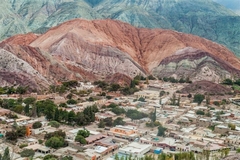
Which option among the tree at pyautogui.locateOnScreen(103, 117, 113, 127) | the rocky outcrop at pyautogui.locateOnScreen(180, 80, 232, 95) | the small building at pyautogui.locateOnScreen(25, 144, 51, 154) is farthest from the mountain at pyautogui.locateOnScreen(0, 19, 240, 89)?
the small building at pyautogui.locateOnScreen(25, 144, 51, 154)

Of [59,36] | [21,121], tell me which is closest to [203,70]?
[59,36]

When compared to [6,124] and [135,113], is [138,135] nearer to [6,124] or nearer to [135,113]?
[135,113]

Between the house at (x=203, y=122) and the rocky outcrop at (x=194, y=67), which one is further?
the rocky outcrop at (x=194, y=67)

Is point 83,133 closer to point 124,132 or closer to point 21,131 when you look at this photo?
point 124,132

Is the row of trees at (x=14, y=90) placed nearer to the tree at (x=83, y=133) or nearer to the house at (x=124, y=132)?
the house at (x=124, y=132)

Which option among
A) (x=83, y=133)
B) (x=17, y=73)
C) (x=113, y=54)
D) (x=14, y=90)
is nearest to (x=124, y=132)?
(x=83, y=133)

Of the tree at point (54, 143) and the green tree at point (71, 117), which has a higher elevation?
the green tree at point (71, 117)

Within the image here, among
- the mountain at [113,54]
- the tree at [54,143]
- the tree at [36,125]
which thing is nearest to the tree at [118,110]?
the tree at [36,125]

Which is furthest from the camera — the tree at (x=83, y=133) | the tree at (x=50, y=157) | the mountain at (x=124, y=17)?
the mountain at (x=124, y=17)

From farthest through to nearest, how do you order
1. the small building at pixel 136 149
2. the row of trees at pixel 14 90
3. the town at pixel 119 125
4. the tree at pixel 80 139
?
the row of trees at pixel 14 90
the tree at pixel 80 139
the town at pixel 119 125
the small building at pixel 136 149
